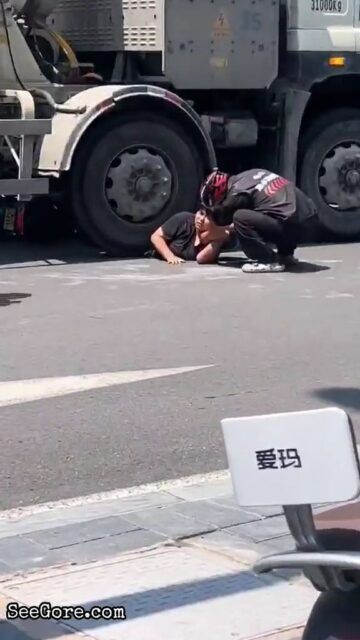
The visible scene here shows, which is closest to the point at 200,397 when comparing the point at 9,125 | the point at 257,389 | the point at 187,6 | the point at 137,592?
the point at 257,389

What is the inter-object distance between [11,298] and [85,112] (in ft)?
7.88

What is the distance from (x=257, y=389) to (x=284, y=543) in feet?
7.98

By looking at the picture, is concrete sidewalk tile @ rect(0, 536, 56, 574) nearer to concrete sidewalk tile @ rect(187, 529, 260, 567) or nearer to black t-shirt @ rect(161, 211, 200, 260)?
concrete sidewalk tile @ rect(187, 529, 260, 567)

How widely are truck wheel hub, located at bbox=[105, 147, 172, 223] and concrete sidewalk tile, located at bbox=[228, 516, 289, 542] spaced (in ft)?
23.7

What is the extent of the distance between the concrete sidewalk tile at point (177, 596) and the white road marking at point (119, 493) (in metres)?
0.78

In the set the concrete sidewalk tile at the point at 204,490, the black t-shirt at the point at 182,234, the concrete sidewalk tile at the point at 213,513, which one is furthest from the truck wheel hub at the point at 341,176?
the concrete sidewalk tile at the point at 213,513

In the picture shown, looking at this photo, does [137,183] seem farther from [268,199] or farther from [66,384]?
[66,384]

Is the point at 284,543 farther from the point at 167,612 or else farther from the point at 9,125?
the point at 9,125

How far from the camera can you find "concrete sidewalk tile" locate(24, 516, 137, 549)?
486 centimetres

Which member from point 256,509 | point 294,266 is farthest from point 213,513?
point 294,266

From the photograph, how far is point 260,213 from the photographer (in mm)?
11219

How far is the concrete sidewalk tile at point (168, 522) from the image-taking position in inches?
195

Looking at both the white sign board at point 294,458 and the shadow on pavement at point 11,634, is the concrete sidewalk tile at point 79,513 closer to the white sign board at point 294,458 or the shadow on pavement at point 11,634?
the shadow on pavement at point 11,634

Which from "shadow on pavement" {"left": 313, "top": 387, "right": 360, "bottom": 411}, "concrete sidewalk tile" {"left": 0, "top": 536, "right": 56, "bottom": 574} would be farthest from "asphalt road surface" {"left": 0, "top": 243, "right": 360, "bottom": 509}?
"concrete sidewalk tile" {"left": 0, "top": 536, "right": 56, "bottom": 574}
